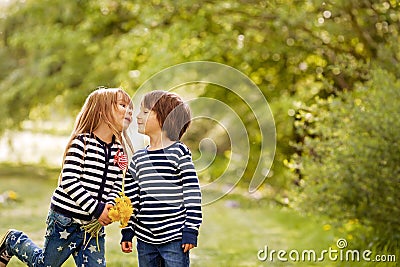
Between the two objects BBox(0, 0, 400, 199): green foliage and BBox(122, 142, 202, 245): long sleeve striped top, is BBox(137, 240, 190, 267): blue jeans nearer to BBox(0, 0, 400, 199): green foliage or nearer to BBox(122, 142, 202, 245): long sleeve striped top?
BBox(122, 142, 202, 245): long sleeve striped top

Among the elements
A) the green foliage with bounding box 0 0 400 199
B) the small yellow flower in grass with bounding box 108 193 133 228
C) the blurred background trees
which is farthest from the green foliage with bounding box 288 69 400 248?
the small yellow flower in grass with bounding box 108 193 133 228

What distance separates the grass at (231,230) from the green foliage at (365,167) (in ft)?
1.25

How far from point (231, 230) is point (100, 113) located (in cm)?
432

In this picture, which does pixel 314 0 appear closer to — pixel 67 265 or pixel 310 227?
pixel 310 227

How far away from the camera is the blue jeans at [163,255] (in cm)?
329

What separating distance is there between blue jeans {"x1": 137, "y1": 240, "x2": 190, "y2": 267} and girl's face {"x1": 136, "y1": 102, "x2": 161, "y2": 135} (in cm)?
49

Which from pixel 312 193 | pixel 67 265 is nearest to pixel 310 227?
pixel 312 193

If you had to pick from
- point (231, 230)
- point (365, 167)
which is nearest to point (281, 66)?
point (231, 230)

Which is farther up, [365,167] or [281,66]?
[281,66]

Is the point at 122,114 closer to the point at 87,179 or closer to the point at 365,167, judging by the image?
the point at 87,179

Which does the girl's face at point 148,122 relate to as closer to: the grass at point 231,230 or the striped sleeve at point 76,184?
the striped sleeve at point 76,184

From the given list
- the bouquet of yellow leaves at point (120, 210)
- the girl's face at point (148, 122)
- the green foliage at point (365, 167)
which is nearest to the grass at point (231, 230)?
the green foliage at point (365, 167)

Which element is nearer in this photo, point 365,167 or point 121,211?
point 121,211

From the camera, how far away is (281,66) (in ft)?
30.5
